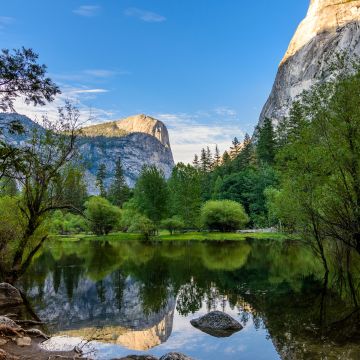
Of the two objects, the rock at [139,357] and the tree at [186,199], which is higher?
the tree at [186,199]

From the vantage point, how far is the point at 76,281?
33156 millimetres

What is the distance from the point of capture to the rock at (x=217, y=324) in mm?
18147

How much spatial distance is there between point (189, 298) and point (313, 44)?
485 feet

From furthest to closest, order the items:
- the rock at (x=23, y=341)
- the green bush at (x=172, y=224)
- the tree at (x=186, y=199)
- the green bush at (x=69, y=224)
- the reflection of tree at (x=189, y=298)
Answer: the green bush at (x=69, y=224) → the tree at (x=186, y=199) → the green bush at (x=172, y=224) → the reflection of tree at (x=189, y=298) → the rock at (x=23, y=341)

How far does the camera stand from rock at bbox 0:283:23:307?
22.2 meters

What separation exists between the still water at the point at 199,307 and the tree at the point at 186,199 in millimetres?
48619

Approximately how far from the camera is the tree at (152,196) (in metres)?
88.9

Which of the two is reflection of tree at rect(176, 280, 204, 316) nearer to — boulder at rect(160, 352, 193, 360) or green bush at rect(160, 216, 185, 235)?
boulder at rect(160, 352, 193, 360)

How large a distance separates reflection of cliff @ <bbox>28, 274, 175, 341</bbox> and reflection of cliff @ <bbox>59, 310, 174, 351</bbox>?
70 millimetres

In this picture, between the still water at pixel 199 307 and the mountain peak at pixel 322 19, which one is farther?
the mountain peak at pixel 322 19

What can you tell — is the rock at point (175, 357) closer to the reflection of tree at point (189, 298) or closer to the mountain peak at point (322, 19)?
the reflection of tree at point (189, 298)

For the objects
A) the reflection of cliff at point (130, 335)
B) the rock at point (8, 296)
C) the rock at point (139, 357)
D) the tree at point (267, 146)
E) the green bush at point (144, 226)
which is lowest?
the reflection of cliff at point (130, 335)

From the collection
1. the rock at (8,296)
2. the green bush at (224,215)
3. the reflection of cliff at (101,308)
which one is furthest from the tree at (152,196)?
the rock at (8,296)

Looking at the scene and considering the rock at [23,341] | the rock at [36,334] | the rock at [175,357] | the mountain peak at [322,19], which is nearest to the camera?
the rock at [175,357]
